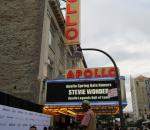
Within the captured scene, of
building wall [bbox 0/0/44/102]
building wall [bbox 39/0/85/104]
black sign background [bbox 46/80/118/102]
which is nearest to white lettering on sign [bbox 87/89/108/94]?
black sign background [bbox 46/80/118/102]

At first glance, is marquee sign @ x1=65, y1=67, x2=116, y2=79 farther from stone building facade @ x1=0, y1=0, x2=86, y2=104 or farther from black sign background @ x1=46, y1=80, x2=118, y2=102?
stone building facade @ x1=0, y1=0, x2=86, y2=104

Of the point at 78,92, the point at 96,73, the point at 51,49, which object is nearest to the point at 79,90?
the point at 78,92

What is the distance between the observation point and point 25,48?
1883 cm

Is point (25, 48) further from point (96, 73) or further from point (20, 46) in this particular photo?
point (96, 73)

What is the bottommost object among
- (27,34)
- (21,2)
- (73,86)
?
(73,86)

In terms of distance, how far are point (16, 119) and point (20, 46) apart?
8.66 metres

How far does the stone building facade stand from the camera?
17656mm

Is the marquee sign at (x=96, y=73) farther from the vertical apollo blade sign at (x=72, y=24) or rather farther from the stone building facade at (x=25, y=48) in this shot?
the vertical apollo blade sign at (x=72, y=24)

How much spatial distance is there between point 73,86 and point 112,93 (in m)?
5.89

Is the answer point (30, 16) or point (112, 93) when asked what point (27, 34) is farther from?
point (112, 93)

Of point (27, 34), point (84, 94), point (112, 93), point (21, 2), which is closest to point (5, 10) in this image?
point (21, 2)

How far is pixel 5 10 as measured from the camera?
20469mm

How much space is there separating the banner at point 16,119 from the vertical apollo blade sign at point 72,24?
29.8ft

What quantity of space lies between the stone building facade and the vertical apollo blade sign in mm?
1634
